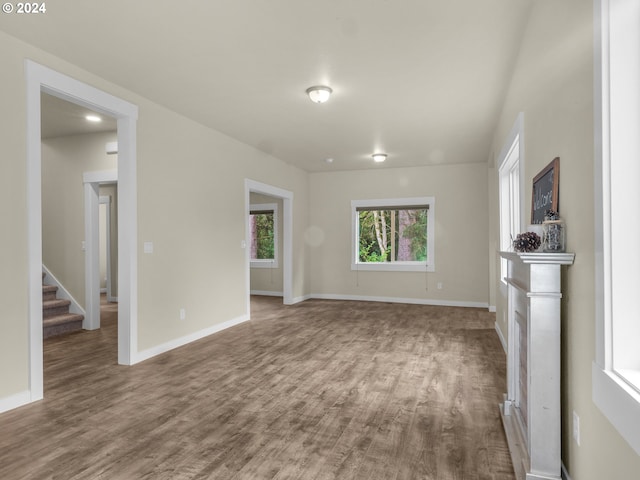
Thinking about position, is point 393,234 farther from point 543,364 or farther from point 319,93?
point 543,364

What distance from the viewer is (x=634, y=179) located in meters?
1.39

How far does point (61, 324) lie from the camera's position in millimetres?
5375

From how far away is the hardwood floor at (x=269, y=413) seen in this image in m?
2.20

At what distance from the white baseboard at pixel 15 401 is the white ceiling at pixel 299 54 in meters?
2.63

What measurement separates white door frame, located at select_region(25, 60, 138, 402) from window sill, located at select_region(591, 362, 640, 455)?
141 inches

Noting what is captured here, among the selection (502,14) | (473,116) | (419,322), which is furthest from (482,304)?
(502,14)

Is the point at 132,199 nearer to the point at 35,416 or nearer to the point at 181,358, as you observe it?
the point at 181,358

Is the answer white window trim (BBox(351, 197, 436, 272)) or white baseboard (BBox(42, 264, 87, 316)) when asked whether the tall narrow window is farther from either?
white baseboard (BBox(42, 264, 87, 316))

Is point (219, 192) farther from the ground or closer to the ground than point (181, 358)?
farther from the ground

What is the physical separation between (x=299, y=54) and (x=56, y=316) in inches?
190

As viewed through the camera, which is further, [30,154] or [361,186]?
[361,186]

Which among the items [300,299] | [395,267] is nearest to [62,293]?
[300,299]

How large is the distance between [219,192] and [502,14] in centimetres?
392

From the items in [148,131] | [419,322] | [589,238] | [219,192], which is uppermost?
[148,131]
